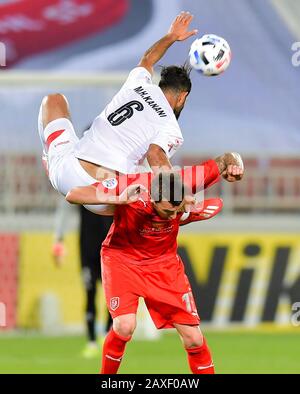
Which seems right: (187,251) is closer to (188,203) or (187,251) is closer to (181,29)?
(181,29)

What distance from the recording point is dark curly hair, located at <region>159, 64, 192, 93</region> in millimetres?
8492

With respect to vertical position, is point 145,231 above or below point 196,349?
above

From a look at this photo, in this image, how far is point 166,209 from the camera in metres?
7.84

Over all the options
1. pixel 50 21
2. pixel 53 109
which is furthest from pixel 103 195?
pixel 50 21

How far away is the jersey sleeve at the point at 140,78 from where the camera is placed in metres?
8.67

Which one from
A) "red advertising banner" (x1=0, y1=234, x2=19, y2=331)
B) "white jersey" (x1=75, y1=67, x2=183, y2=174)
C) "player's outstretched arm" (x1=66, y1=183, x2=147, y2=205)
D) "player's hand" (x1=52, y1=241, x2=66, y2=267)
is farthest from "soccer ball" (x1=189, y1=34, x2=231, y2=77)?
"red advertising banner" (x1=0, y1=234, x2=19, y2=331)

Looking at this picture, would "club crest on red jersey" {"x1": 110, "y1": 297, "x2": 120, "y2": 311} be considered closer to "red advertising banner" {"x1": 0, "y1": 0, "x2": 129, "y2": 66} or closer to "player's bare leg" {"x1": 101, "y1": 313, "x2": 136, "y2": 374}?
"player's bare leg" {"x1": 101, "y1": 313, "x2": 136, "y2": 374}

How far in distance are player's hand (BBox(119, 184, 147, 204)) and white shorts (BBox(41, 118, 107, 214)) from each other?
328 mm

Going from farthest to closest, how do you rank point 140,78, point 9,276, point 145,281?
point 9,276 → point 140,78 → point 145,281

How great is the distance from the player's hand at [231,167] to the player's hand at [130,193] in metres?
0.49

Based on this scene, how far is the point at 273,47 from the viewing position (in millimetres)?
17422

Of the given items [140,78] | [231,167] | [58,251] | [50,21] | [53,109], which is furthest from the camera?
[50,21]

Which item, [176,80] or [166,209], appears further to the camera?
[176,80]

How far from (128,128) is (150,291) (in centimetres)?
105
